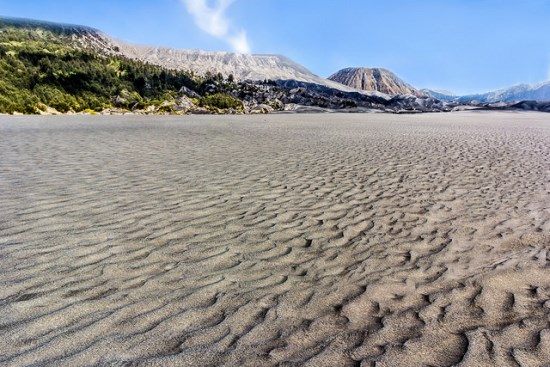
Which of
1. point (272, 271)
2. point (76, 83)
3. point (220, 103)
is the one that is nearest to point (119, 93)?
point (76, 83)

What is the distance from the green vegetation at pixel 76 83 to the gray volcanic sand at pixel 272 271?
64.4m

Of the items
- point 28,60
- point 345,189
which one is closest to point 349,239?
point 345,189

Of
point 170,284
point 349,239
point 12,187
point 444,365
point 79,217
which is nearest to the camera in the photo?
point 444,365

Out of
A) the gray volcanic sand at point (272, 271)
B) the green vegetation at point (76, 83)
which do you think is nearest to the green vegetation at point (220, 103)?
the green vegetation at point (76, 83)

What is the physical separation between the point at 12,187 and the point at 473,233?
32.0 ft

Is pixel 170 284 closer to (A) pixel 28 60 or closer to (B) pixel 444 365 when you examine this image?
(B) pixel 444 365

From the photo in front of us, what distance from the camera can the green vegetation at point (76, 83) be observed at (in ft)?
235

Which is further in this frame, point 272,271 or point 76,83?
point 76,83

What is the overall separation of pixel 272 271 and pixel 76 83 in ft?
372

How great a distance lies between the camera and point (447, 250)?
525cm

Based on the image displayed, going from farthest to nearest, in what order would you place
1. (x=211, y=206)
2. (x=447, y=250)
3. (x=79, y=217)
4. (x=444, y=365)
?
(x=211, y=206)
(x=79, y=217)
(x=447, y=250)
(x=444, y=365)

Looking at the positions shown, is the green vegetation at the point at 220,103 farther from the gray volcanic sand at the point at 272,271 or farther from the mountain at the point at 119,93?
the gray volcanic sand at the point at 272,271

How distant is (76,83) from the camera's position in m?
99.2

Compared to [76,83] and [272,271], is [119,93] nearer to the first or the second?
[76,83]
